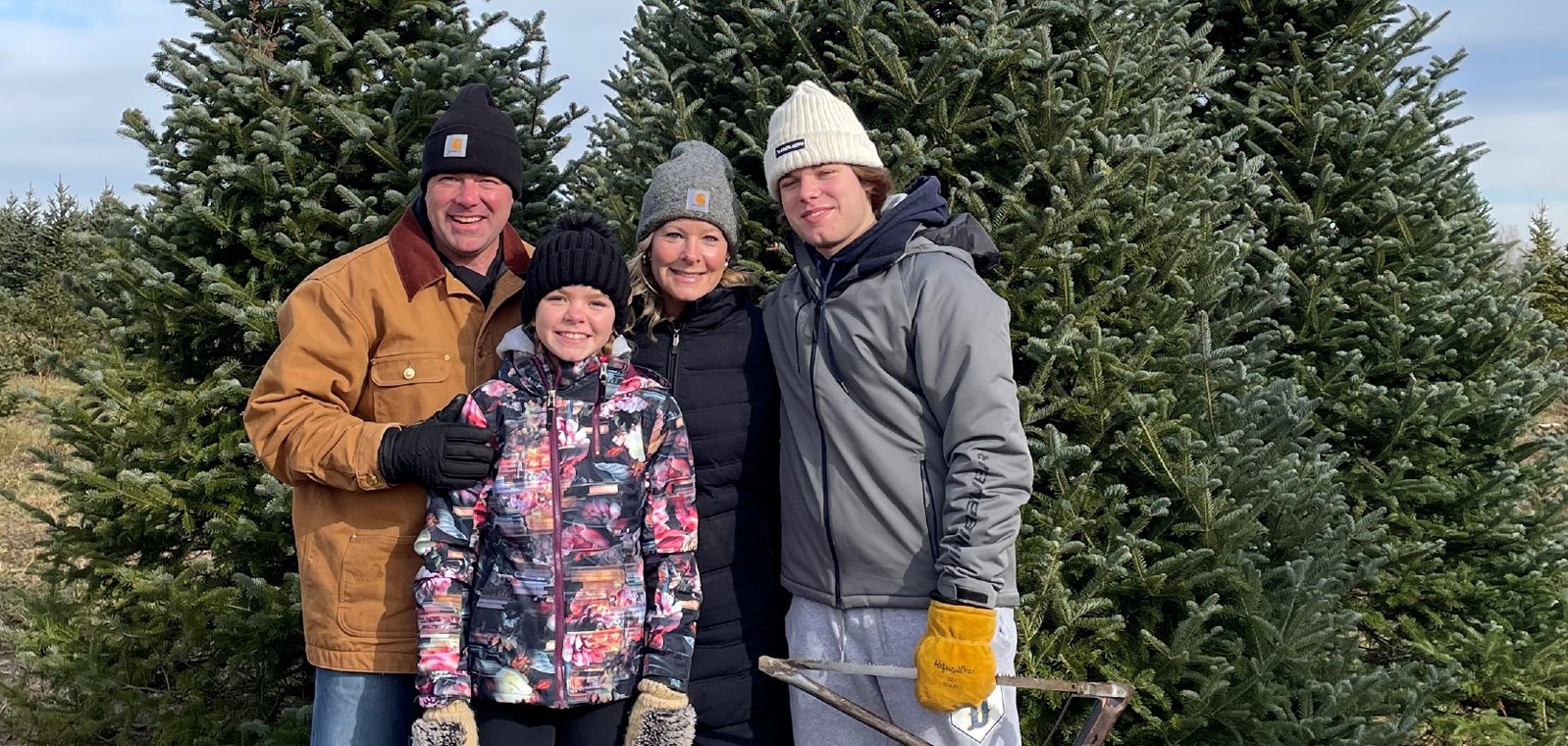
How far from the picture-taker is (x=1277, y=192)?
5.43 metres

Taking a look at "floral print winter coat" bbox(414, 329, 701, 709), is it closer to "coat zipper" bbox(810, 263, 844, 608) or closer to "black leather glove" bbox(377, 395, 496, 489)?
"black leather glove" bbox(377, 395, 496, 489)

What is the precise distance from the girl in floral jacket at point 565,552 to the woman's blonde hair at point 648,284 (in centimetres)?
23

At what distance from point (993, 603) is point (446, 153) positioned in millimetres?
1734

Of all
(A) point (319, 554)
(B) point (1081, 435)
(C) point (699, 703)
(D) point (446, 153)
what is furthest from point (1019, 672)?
(D) point (446, 153)

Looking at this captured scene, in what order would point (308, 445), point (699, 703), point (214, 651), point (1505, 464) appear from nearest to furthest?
point (308, 445) < point (699, 703) < point (214, 651) < point (1505, 464)

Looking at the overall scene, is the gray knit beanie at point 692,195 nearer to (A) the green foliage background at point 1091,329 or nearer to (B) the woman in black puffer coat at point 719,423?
(B) the woman in black puffer coat at point 719,423

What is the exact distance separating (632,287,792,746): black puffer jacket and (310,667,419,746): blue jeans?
0.71m

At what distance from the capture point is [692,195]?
2.75 metres

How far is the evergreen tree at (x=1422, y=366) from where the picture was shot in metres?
4.96

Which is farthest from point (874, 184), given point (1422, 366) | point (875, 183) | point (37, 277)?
point (37, 277)

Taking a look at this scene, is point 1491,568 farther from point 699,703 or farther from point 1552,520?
point 699,703

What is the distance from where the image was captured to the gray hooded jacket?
90.7 inches

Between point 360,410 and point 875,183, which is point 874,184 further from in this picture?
point 360,410

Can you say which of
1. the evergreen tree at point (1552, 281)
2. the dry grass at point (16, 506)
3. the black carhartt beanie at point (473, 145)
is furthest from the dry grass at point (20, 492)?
the evergreen tree at point (1552, 281)
